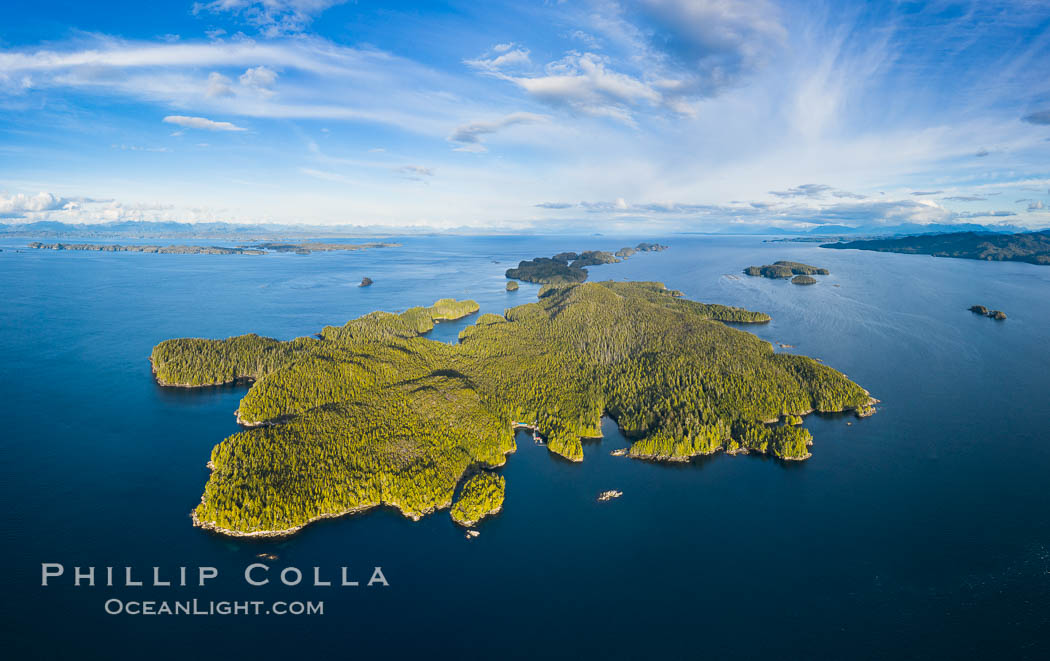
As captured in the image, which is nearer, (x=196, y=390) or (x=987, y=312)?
(x=196, y=390)

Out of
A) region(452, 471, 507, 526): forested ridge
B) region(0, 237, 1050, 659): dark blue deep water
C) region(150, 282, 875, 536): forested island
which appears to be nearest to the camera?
region(0, 237, 1050, 659): dark blue deep water

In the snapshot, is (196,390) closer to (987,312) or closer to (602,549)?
(602,549)

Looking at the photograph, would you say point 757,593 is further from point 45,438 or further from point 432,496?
point 45,438

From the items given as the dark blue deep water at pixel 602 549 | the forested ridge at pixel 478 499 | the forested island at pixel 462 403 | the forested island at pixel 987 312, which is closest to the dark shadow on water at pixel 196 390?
the forested island at pixel 462 403

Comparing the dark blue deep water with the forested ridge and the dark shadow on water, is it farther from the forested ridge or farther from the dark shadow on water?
the dark shadow on water

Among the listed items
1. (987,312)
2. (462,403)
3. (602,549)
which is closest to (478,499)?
(602,549)

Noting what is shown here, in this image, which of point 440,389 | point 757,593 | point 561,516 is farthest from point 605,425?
point 757,593

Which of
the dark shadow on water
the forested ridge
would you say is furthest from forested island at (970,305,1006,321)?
the dark shadow on water

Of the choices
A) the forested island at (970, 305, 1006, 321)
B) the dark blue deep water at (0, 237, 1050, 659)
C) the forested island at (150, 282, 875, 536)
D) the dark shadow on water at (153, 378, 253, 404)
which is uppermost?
the forested island at (970, 305, 1006, 321)

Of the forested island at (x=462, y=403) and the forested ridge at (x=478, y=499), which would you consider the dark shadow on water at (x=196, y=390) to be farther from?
the forested ridge at (x=478, y=499)
